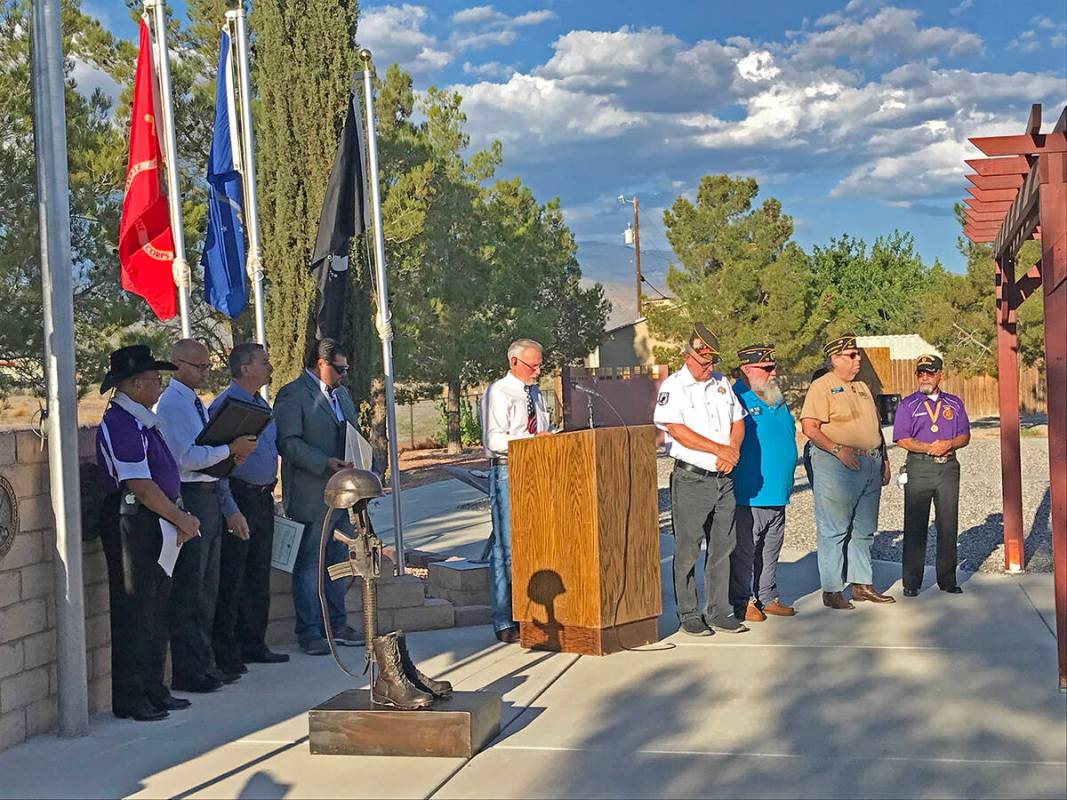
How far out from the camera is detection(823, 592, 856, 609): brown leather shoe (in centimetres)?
880

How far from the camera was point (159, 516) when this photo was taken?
6047 millimetres

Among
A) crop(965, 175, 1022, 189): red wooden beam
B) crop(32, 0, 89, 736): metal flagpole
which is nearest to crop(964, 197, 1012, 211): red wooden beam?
crop(965, 175, 1022, 189): red wooden beam

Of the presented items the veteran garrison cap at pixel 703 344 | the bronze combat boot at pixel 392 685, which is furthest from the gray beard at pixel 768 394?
the bronze combat boot at pixel 392 685

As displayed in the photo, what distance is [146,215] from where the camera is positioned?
30.3 feet

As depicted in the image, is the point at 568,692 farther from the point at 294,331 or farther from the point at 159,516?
the point at 294,331

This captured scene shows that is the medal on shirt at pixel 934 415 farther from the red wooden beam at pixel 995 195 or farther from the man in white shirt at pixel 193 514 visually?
the man in white shirt at pixel 193 514

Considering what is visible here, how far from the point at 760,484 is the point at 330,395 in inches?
114

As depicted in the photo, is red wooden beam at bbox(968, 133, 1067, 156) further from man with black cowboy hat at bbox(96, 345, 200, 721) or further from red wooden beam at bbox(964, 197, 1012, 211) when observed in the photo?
man with black cowboy hat at bbox(96, 345, 200, 721)

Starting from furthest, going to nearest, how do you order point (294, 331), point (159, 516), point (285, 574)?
point (294, 331) → point (285, 574) → point (159, 516)

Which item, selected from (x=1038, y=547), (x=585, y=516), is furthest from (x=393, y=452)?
(x=1038, y=547)

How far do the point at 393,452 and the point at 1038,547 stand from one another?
20.1 feet

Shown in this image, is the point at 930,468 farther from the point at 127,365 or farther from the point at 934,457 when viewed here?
the point at 127,365

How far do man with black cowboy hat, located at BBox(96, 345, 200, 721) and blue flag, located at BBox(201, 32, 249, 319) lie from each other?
4.20 meters

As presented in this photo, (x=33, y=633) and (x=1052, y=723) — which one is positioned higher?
(x=33, y=633)
